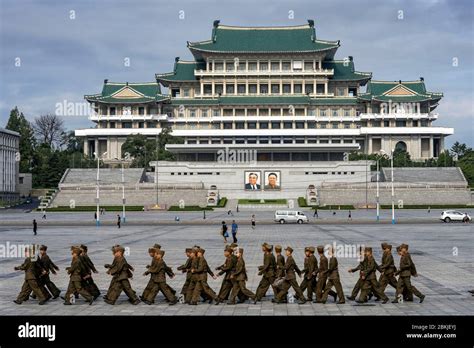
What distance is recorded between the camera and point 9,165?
92.1 metres

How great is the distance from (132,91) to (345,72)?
38.0m

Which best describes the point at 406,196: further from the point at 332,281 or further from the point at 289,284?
the point at 289,284

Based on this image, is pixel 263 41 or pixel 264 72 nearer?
pixel 264 72

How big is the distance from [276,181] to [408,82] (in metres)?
38.7

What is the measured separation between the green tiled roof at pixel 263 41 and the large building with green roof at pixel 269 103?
0.18 meters

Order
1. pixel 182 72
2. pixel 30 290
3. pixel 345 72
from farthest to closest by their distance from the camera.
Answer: pixel 182 72 < pixel 345 72 < pixel 30 290

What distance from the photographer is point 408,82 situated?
113 m

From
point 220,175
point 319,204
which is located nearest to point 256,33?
point 220,175

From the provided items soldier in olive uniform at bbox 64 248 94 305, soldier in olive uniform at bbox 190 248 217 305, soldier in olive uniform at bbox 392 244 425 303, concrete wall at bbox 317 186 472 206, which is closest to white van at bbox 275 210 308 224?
concrete wall at bbox 317 186 472 206

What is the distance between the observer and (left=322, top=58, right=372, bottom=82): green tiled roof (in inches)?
4493

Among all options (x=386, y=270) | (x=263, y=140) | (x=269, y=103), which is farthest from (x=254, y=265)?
(x=269, y=103)

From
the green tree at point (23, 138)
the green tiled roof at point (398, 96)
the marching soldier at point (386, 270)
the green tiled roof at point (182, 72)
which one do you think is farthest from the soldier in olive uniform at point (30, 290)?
the green tiled roof at point (182, 72)
